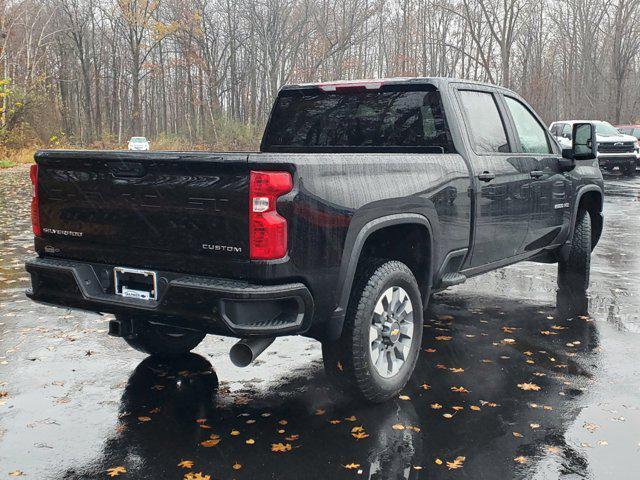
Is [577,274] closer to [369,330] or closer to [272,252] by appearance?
[369,330]

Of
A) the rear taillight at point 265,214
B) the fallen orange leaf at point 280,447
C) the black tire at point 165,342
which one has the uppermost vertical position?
the rear taillight at point 265,214

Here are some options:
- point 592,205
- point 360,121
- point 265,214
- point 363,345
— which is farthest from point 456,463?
point 592,205

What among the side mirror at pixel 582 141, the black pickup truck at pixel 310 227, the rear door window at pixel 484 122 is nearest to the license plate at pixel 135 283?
the black pickup truck at pixel 310 227

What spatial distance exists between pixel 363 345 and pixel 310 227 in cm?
89

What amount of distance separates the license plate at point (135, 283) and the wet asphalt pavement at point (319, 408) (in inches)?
32.0

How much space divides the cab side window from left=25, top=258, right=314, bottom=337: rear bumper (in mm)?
3262

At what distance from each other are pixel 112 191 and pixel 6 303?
12.4 ft

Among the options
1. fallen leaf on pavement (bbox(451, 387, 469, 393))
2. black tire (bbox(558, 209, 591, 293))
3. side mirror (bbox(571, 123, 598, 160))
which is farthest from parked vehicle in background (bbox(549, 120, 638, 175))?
fallen leaf on pavement (bbox(451, 387, 469, 393))

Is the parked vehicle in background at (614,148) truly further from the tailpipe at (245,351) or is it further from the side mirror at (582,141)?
the tailpipe at (245,351)

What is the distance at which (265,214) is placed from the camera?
139 inches

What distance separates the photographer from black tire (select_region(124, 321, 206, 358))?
16.9ft

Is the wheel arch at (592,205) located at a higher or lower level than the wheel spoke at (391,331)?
higher

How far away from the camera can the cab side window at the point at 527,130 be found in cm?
610

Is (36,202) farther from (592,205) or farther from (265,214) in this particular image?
(592,205)
